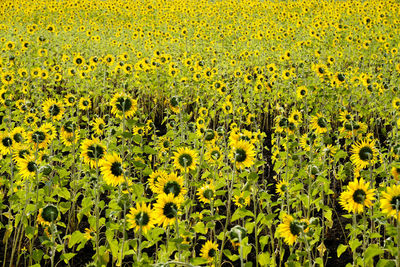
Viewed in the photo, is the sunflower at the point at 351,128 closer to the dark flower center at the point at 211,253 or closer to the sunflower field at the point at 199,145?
the sunflower field at the point at 199,145

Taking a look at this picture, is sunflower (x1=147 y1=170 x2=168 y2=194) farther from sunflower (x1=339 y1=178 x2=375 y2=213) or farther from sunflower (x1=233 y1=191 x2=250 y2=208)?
sunflower (x1=339 y1=178 x2=375 y2=213)

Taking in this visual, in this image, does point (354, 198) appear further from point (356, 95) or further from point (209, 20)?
point (209, 20)

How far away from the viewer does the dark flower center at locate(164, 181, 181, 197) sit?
7.32 feet

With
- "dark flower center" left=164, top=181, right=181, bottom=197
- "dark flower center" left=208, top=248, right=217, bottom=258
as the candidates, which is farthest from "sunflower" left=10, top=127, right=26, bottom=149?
"dark flower center" left=208, top=248, right=217, bottom=258

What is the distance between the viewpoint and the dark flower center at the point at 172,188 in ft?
7.32

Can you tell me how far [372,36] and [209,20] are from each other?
7.71 meters

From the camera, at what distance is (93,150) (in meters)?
2.43

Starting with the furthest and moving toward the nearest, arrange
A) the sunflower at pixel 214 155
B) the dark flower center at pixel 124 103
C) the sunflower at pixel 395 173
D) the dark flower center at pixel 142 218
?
the sunflower at pixel 214 155
the sunflower at pixel 395 173
the dark flower center at pixel 124 103
the dark flower center at pixel 142 218

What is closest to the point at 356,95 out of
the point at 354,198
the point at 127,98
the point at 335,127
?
the point at 335,127

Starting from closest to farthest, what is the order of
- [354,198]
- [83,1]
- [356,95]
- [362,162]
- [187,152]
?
[354,198] → [187,152] → [362,162] → [356,95] → [83,1]

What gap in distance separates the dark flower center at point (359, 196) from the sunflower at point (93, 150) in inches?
61.7

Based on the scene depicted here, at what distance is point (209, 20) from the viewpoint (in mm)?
16469

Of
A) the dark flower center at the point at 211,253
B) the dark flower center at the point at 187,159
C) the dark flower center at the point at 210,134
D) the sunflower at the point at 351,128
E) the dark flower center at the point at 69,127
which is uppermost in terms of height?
the sunflower at the point at 351,128

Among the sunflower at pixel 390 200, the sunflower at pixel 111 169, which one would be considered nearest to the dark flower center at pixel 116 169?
the sunflower at pixel 111 169
